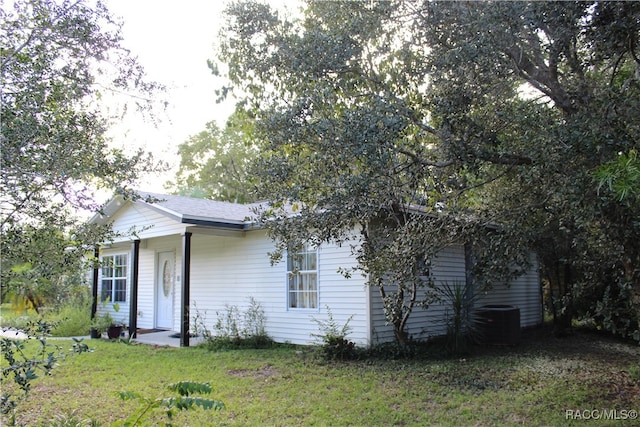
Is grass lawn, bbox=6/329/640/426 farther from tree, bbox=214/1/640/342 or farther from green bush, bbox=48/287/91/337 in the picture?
green bush, bbox=48/287/91/337

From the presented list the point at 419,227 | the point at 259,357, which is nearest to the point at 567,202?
the point at 419,227

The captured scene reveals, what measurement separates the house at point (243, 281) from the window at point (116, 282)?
0.28ft

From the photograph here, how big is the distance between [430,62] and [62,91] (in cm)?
409

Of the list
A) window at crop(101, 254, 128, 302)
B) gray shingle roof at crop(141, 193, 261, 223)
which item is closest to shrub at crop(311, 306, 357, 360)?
gray shingle roof at crop(141, 193, 261, 223)

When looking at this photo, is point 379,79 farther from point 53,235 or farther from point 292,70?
point 53,235

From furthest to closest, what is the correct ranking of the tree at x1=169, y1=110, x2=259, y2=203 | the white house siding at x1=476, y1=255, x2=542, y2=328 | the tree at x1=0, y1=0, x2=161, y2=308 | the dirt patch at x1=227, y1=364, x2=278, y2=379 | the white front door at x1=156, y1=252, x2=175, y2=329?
1. the tree at x1=169, y1=110, x2=259, y2=203
2. the white front door at x1=156, y1=252, x2=175, y2=329
3. the white house siding at x1=476, y1=255, x2=542, y2=328
4. the dirt patch at x1=227, y1=364, x2=278, y2=379
5. the tree at x1=0, y1=0, x2=161, y2=308

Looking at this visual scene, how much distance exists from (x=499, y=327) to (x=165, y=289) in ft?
29.5

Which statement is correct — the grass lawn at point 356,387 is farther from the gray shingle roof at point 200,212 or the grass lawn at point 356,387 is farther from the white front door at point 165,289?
the white front door at point 165,289

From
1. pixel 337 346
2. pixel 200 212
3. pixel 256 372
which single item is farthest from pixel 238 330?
pixel 256 372

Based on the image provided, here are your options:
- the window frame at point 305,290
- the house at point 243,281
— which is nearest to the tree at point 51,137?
the house at point 243,281

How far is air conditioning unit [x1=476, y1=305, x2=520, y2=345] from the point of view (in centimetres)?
1002

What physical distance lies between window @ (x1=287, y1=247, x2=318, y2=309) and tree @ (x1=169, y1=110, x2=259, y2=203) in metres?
20.5

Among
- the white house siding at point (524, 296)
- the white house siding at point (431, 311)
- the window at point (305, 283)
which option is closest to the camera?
the white house siding at point (431, 311)

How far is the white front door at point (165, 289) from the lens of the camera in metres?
13.5
